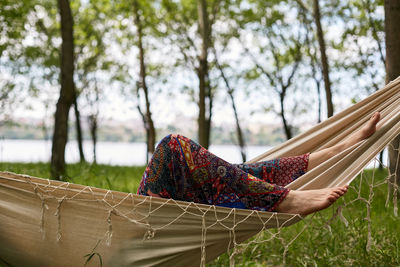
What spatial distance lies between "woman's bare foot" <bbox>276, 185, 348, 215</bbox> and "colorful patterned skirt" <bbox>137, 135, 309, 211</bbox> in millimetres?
30

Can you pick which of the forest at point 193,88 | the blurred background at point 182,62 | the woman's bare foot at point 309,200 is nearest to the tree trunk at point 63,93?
the forest at point 193,88

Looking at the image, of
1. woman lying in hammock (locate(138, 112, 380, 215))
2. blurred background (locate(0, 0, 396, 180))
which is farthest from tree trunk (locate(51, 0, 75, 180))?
woman lying in hammock (locate(138, 112, 380, 215))

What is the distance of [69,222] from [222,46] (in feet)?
36.0

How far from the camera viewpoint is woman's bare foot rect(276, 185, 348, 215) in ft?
5.19

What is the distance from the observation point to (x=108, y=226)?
1489 mm

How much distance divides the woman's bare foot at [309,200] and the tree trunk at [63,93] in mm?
2789

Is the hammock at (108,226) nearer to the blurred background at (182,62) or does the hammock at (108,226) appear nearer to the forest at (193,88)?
the forest at (193,88)

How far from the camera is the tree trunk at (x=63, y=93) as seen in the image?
3.90 m

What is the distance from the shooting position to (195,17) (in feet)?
35.0

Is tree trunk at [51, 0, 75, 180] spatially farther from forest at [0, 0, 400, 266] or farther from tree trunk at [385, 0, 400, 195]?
tree trunk at [385, 0, 400, 195]

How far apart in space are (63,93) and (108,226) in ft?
8.85

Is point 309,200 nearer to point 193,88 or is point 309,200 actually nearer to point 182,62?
point 182,62

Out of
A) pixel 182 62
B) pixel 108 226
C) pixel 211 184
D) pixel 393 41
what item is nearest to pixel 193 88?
pixel 182 62

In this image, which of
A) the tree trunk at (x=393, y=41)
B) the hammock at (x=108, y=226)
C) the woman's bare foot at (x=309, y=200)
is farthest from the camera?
the tree trunk at (x=393, y=41)
